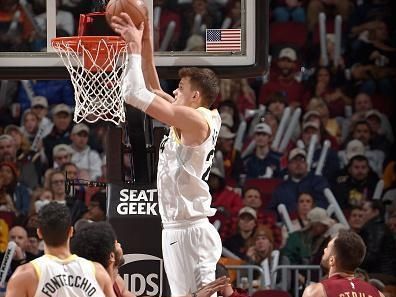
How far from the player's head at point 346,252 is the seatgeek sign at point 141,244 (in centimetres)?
173

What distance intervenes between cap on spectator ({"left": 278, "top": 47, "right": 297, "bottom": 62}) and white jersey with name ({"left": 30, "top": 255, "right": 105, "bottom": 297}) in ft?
22.5

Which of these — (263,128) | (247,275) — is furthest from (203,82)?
(263,128)

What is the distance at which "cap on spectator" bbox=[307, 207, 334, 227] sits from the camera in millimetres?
10594

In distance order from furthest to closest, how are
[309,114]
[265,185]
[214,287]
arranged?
[309,114] < [265,185] < [214,287]

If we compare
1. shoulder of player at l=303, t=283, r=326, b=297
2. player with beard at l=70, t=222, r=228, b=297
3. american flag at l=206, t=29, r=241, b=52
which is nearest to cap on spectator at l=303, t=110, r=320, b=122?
american flag at l=206, t=29, r=241, b=52

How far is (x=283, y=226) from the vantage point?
1082 cm

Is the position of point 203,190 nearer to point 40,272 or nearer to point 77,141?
point 40,272

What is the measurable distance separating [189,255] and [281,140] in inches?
206

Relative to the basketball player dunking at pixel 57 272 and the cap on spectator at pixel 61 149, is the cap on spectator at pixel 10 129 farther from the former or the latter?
the basketball player dunking at pixel 57 272

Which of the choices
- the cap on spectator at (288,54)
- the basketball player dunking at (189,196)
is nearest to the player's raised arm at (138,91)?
the basketball player dunking at (189,196)

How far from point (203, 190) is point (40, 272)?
4.68 feet

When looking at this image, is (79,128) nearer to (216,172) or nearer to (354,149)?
(216,172)

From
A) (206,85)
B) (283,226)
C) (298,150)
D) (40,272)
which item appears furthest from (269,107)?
(40,272)

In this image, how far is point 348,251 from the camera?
6.25m
